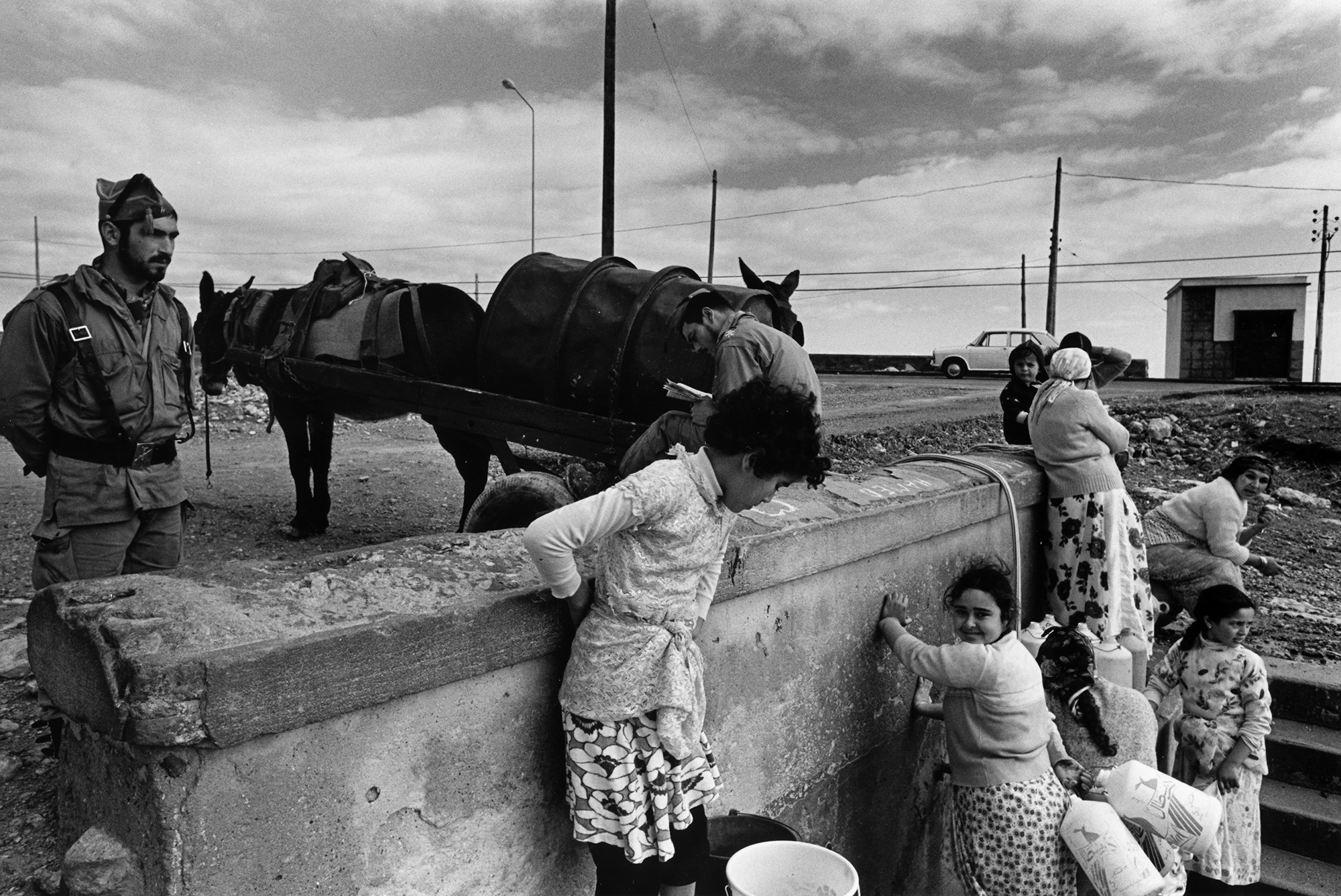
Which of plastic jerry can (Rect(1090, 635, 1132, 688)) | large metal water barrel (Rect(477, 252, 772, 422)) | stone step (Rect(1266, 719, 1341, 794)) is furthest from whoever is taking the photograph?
stone step (Rect(1266, 719, 1341, 794))

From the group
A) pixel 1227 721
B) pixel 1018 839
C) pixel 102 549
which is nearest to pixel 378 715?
pixel 102 549

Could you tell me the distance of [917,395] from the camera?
15492 millimetres

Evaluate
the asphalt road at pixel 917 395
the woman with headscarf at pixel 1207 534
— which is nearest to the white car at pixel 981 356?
the asphalt road at pixel 917 395

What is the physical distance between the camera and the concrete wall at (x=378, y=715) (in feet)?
5.24

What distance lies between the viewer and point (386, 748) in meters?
1.88

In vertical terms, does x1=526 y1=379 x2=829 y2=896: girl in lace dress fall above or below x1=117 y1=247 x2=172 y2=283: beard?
below

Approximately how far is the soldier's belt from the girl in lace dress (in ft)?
5.10

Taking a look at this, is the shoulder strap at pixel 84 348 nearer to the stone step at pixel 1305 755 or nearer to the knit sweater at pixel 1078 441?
the knit sweater at pixel 1078 441

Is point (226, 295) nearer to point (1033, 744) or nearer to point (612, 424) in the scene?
point (612, 424)

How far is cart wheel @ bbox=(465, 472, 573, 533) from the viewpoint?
159 inches

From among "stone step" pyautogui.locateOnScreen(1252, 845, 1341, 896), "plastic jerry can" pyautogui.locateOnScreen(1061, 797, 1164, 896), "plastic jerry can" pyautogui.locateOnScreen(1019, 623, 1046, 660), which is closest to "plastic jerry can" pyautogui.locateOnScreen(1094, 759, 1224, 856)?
"plastic jerry can" pyautogui.locateOnScreen(1061, 797, 1164, 896)

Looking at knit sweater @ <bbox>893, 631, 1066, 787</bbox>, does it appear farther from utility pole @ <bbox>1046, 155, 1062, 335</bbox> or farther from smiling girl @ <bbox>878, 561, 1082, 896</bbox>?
utility pole @ <bbox>1046, 155, 1062, 335</bbox>

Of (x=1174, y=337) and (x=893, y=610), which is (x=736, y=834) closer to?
(x=893, y=610)

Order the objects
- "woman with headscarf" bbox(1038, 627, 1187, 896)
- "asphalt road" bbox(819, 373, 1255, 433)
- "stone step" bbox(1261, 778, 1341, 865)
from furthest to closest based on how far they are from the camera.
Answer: "asphalt road" bbox(819, 373, 1255, 433) < "stone step" bbox(1261, 778, 1341, 865) < "woman with headscarf" bbox(1038, 627, 1187, 896)
